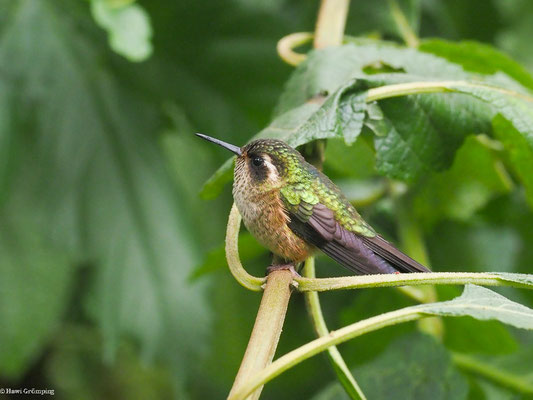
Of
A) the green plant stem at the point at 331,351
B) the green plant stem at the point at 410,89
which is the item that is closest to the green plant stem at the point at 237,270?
the green plant stem at the point at 331,351

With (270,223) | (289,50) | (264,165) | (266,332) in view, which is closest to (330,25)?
(289,50)

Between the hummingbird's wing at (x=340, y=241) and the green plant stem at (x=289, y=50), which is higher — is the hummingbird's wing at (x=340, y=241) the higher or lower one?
the lower one

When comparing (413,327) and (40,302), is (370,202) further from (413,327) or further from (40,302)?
(40,302)

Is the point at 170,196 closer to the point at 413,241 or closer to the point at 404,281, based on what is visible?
the point at 413,241

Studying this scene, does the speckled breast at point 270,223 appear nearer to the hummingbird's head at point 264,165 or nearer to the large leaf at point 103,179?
the hummingbird's head at point 264,165

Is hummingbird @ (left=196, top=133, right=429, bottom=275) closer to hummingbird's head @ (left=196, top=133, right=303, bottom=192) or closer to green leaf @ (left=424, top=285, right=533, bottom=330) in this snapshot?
hummingbird's head @ (left=196, top=133, right=303, bottom=192)

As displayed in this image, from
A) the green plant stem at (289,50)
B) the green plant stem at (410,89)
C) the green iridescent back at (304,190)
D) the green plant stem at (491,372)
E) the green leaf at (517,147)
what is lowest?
the green plant stem at (491,372)
